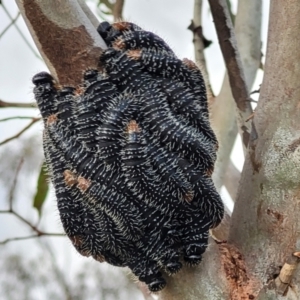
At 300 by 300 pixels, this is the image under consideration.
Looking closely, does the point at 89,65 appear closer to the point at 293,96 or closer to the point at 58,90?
the point at 58,90

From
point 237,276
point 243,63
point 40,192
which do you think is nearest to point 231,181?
point 243,63

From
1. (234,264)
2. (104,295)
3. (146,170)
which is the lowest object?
(104,295)

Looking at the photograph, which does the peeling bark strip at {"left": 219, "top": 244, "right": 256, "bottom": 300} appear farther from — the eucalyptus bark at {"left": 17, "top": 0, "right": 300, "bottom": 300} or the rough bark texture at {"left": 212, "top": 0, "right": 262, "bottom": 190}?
the rough bark texture at {"left": 212, "top": 0, "right": 262, "bottom": 190}

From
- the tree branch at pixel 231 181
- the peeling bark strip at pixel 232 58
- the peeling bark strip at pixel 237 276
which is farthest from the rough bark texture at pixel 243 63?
the peeling bark strip at pixel 237 276

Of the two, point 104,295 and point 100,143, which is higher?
point 100,143

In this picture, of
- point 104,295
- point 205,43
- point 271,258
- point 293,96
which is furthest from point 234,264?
point 104,295

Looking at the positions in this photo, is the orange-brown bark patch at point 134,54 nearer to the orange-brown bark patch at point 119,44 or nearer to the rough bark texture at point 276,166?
the orange-brown bark patch at point 119,44

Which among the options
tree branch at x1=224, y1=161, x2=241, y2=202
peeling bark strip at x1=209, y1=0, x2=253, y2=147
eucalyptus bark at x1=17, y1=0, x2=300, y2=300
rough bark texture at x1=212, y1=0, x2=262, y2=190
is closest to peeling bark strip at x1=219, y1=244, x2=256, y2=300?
eucalyptus bark at x1=17, y1=0, x2=300, y2=300
